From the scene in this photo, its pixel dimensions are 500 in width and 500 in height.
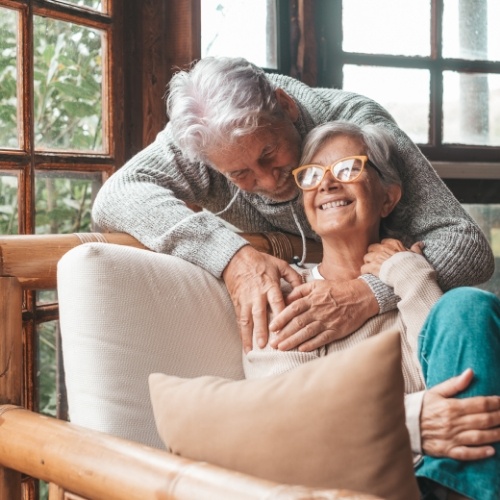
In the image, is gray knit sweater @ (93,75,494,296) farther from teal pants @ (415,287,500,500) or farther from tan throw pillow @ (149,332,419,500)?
tan throw pillow @ (149,332,419,500)

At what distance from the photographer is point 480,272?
202cm

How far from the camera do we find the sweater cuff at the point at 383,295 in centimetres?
183

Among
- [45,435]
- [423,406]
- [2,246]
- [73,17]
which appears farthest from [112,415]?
[73,17]

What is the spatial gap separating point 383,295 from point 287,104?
55 cm

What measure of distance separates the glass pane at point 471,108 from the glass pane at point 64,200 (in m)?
1.48

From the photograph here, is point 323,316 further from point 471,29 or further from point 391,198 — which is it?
point 471,29

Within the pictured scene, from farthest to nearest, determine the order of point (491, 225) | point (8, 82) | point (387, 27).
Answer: point (491, 225) < point (387, 27) < point (8, 82)

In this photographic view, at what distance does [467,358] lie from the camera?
1492 mm

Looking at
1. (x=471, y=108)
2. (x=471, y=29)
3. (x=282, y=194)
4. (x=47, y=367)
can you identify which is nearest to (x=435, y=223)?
(x=282, y=194)

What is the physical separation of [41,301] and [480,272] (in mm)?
1208

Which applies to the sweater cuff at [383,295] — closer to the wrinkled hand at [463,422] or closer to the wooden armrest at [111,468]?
the wrinkled hand at [463,422]

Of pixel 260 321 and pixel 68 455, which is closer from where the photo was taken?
pixel 68 455

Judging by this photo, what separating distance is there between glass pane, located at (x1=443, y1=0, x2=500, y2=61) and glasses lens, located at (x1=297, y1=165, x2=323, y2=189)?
1568 millimetres

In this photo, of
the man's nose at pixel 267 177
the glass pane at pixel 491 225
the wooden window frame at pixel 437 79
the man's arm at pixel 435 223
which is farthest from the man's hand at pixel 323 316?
the glass pane at pixel 491 225
